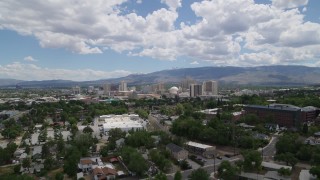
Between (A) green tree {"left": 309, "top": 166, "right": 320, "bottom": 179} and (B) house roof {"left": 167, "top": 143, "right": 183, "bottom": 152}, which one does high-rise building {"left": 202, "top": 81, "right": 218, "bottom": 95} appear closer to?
(B) house roof {"left": 167, "top": 143, "right": 183, "bottom": 152}

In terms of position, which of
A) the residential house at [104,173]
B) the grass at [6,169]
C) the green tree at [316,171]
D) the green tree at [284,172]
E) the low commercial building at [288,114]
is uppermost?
the low commercial building at [288,114]

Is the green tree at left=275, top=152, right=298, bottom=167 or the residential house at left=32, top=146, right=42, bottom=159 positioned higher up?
the green tree at left=275, top=152, right=298, bottom=167

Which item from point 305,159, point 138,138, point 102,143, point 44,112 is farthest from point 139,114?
point 305,159

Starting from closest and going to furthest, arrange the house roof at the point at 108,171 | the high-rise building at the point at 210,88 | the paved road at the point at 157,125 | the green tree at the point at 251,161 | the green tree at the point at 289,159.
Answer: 1. the house roof at the point at 108,171
2. the green tree at the point at 251,161
3. the green tree at the point at 289,159
4. the paved road at the point at 157,125
5. the high-rise building at the point at 210,88

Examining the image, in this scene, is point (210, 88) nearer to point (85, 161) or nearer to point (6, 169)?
point (85, 161)

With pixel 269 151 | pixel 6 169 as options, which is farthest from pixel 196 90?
pixel 6 169

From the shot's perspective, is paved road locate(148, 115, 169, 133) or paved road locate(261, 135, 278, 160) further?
paved road locate(148, 115, 169, 133)

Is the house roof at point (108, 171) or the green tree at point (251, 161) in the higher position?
the green tree at point (251, 161)

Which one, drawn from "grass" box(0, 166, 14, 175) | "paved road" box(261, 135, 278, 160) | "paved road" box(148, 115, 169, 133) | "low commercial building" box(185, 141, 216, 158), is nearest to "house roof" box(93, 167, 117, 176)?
"grass" box(0, 166, 14, 175)

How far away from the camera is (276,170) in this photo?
19.2m

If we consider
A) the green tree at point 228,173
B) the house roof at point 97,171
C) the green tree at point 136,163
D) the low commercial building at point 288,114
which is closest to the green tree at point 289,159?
the green tree at point 228,173

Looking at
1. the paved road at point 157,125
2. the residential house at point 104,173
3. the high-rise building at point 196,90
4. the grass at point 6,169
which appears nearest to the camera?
the residential house at point 104,173

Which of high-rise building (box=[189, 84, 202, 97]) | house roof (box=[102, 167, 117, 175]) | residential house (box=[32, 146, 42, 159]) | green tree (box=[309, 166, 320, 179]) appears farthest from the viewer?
high-rise building (box=[189, 84, 202, 97])

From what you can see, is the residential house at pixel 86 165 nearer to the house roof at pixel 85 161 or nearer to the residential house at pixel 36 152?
the house roof at pixel 85 161
